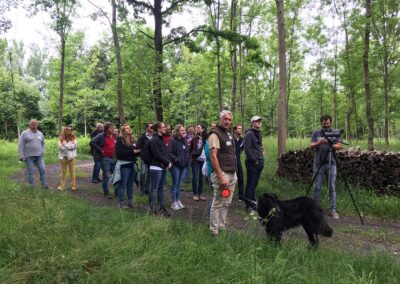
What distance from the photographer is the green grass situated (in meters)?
3.60

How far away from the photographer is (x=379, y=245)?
5773 millimetres

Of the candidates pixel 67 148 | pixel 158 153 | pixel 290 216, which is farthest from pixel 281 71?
pixel 67 148

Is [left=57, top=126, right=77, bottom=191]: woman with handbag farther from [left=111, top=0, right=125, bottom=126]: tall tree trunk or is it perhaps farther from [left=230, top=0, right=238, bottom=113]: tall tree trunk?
[left=230, top=0, right=238, bottom=113]: tall tree trunk

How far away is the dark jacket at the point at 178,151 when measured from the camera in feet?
26.3

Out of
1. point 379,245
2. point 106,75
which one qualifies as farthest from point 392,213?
point 106,75

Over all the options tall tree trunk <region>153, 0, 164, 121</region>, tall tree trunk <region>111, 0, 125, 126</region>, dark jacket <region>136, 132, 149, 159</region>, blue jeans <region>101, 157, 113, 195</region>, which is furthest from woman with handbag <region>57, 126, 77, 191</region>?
tall tree trunk <region>111, 0, 125, 126</region>

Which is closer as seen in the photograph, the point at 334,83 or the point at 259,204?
the point at 259,204

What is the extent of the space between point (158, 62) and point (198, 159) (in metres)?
Answer: 5.63

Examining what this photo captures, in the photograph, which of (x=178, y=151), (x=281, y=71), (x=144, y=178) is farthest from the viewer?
(x=281, y=71)

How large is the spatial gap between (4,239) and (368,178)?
8232mm

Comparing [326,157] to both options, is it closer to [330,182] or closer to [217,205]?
[330,182]

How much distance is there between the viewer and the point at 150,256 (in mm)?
3938

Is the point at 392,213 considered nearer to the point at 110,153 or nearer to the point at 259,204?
the point at 259,204

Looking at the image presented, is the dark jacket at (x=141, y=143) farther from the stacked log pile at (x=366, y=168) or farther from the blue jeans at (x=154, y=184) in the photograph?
the stacked log pile at (x=366, y=168)
